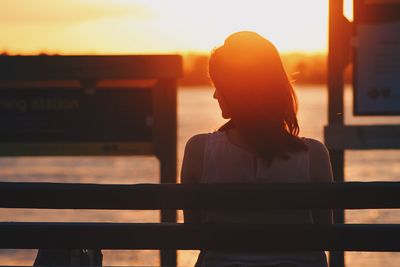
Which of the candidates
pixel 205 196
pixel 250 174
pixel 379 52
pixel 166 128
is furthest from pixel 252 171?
pixel 379 52

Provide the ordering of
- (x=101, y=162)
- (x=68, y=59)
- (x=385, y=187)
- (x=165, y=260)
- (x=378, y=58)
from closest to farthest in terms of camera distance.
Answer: (x=385, y=187) < (x=165, y=260) < (x=68, y=59) < (x=378, y=58) < (x=101, y=162)

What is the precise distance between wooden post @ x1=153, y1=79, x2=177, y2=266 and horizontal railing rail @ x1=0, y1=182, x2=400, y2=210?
10.7ft

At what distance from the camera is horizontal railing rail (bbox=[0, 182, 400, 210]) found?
3109 millimetres

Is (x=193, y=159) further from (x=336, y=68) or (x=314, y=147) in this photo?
(x=336, y=68)

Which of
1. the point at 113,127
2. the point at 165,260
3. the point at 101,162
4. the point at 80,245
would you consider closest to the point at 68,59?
the point at 113,127

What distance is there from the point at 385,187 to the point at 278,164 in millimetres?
330

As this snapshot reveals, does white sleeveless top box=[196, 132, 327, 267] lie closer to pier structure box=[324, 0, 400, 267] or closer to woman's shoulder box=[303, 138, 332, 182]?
woman's shoulder box=[303, 138, 332, 182]

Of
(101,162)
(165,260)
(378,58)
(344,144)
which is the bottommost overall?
(101,162)

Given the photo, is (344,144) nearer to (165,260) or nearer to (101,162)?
(165,260)

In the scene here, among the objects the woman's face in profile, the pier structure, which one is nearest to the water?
the pier structure

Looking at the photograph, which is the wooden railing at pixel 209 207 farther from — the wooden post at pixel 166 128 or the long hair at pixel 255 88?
the wooden post at pixel 166 128

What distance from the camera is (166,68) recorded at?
646 cm

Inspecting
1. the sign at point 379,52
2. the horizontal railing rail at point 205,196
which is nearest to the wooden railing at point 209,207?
the horizontal railing rail at point 205,196

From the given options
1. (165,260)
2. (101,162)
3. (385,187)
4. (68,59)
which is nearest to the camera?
(385,187)
